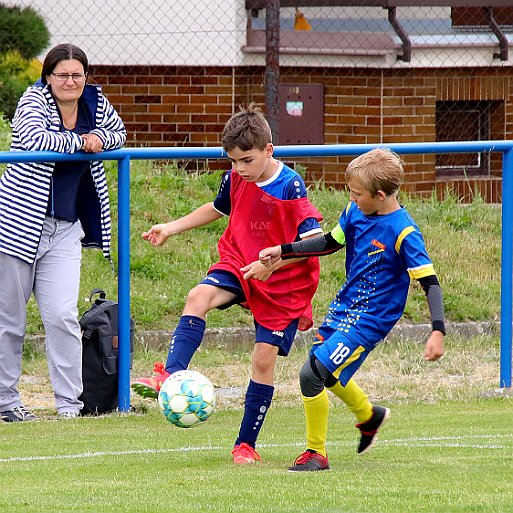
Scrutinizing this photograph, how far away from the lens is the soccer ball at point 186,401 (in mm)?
6238

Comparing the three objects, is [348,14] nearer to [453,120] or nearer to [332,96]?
[332,96]

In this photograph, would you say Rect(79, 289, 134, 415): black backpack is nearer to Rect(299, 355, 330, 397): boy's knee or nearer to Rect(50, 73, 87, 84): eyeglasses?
Rect(50, 73, 87, 84): eyeglasses

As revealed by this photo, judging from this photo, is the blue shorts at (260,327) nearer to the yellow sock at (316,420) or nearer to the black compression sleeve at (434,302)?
the yellow sock at (316,420)

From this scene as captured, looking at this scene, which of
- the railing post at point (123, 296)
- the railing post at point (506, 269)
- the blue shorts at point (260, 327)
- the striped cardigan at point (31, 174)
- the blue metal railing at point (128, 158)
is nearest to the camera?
the blue shorts at point (260, 327)

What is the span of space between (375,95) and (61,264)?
6.35 metres

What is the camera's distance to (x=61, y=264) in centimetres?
800

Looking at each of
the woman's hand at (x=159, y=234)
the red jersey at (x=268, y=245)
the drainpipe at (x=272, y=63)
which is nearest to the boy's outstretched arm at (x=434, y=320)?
the red jersey at (x=268, y=245)

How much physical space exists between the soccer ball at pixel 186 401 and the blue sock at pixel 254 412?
0.27 meters

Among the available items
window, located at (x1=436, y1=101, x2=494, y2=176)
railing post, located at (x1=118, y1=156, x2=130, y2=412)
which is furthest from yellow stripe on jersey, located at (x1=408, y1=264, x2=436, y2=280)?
window, located at (x1=436, y1=101, x2=494, y2=176)

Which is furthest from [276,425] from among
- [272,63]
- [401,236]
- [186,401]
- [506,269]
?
[272,63]

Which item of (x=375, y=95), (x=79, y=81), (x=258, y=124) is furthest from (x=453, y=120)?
(x=258, y=124)

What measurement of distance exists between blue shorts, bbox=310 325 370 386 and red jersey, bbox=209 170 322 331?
510 millimetres

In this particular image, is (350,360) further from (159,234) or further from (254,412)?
(159,234)

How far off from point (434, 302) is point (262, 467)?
3.67 feet
